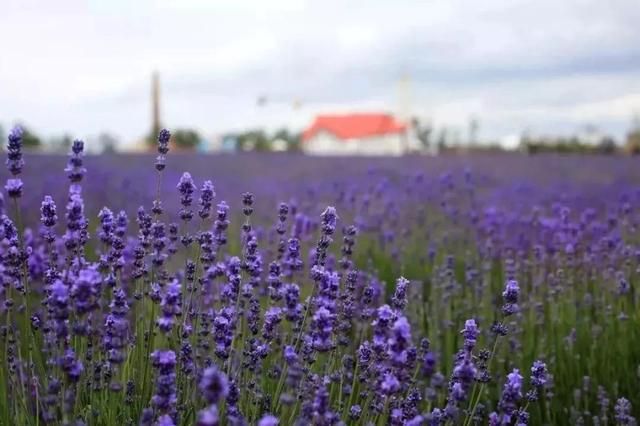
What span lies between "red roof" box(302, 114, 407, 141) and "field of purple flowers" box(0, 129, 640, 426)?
50.2 m

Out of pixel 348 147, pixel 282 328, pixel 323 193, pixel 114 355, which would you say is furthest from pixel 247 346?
pixel 348 147

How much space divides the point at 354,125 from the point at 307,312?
5745cm

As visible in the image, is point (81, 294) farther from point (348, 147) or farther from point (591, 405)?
point (348, 147)

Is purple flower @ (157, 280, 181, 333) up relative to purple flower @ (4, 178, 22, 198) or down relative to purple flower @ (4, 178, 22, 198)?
down

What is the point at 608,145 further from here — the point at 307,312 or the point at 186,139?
the point at 307,312

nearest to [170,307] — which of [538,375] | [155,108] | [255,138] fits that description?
[538,375]

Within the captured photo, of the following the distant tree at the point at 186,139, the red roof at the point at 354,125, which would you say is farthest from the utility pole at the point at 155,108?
the red roof at the point at 354,125

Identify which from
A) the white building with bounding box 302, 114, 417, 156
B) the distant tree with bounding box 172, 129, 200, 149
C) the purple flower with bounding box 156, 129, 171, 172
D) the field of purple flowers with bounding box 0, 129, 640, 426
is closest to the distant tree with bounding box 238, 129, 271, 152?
the distant tree with bounding box 172, 129, 200, 149

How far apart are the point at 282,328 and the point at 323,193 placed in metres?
4.22

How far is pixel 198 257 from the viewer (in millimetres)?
2324

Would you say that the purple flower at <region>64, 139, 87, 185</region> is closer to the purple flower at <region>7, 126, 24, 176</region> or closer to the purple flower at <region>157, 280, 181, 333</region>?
the purple flower at <region>7, 126, 24, 176</region>

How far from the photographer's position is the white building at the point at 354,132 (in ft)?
183

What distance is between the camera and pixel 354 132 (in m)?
58.1

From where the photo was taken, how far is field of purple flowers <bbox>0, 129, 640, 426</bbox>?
186 centimetres
